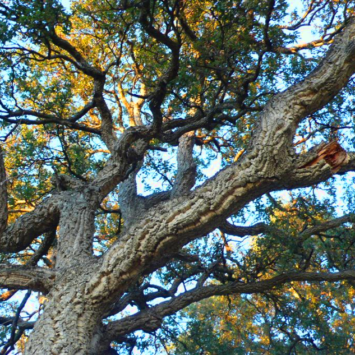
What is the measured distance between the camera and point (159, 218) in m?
4.08

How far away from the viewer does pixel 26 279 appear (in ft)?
14.4

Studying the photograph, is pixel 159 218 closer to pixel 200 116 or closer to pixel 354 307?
pixel 200 116

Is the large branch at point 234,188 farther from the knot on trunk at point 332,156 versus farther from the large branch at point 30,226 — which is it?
the large branch at point 30,226

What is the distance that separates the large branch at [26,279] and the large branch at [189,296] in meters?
1.49

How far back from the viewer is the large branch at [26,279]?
4348 millimetres

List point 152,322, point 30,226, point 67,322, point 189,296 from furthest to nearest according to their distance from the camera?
1. point 189,296
2. point 152,322
3. point 30,226
4. point 67,322

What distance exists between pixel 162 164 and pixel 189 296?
3.07 m

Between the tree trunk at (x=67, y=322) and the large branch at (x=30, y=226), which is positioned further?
the large branch at (x=30, y=226)

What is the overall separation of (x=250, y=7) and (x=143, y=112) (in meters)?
3.71

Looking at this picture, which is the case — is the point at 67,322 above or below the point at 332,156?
below

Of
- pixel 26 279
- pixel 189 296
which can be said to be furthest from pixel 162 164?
pixel 26 279

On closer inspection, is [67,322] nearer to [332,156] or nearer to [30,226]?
[30,226]

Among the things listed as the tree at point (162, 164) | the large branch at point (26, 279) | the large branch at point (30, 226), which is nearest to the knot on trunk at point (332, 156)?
the tree at point (162, 164)

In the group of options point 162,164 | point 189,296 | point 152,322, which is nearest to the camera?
point 152,322
